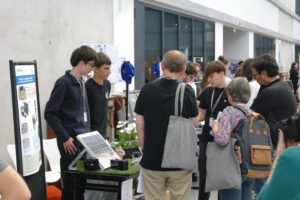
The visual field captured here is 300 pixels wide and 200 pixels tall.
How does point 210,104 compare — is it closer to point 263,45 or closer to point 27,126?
point 27,126

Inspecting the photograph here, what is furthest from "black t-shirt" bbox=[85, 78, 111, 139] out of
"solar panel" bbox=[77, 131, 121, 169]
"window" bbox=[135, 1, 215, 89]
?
"window" bbox=[135, 1, 215, 89]

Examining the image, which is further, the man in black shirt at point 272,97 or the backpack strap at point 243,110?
the man in black shirt at point 272,97

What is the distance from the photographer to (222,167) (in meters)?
4.66

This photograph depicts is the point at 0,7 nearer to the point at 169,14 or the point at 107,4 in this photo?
the point at 107,4

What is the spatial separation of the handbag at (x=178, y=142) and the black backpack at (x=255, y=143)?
1.78 feet

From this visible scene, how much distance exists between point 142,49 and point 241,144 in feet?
19.9

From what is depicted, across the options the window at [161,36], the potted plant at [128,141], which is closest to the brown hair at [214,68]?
the potted plant at [128,141]

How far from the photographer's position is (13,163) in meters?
5.59

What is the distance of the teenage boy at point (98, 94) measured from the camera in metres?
5.31

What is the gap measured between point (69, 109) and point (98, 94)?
58 centimetres

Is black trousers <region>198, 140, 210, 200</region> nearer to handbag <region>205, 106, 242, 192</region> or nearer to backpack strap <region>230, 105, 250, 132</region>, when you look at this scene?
handbag <region>205, 106, 242, 192</region>

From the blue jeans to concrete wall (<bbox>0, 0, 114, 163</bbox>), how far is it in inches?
102

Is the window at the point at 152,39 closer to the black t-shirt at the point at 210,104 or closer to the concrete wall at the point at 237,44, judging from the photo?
the black t-shirt at the point at 210,104

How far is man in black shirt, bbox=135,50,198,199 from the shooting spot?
4.20 meters
